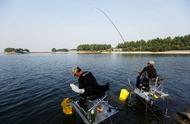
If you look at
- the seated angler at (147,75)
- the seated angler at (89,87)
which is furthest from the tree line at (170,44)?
the seated angler at (89,87)

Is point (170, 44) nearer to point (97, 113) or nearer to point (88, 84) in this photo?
point (97, 113)

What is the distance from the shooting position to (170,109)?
11016 millimetres

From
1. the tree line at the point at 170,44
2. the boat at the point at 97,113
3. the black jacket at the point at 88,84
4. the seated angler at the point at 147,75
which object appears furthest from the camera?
the tree line at the point at 170,44

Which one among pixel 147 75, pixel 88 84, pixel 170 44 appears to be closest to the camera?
pixel 88 84

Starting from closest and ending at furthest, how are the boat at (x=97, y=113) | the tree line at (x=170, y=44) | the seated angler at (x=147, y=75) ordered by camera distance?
the boat at (x=97, y=113)
the seated angler at (x=147, y=75)
the tree line at (x=170, y=44)

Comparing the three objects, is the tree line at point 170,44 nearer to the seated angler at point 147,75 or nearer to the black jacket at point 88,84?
the seated angler at point 147,75

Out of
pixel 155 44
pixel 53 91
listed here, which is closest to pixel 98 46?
pixel 155 44

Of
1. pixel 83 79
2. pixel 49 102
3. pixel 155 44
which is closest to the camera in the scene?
pixel 83 79

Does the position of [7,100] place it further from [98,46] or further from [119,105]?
[98,46]

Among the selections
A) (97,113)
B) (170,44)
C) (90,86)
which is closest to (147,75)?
(97,113)

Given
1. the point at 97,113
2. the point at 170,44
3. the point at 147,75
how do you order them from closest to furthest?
the point at 97,113
the point at 147,75
the point at 170,44

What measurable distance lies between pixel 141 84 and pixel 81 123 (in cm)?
509

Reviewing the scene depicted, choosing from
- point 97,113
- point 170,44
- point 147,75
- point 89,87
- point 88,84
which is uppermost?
point 88,84

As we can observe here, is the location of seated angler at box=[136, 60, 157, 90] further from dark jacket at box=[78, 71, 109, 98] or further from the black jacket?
the black jacket
